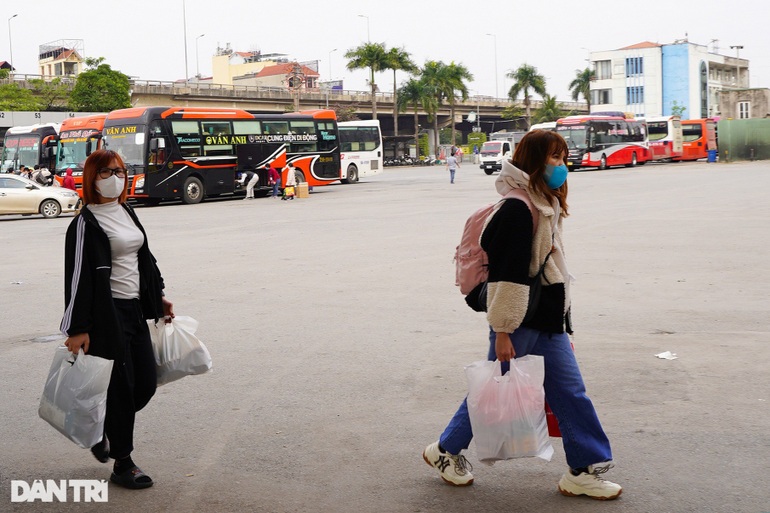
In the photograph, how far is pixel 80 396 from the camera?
4.23m

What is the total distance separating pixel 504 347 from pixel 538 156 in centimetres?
86

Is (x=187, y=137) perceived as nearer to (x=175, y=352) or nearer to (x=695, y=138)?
(x=175, y=352)

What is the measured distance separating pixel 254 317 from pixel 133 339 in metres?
4.67

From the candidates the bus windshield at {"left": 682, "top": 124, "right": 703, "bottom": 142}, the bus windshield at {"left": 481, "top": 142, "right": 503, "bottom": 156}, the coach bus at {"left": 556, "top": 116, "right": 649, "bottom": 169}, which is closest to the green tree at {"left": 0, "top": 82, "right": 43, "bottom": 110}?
the bus windshield at {"left": 481, "top": 142, "right": 503, "bottom": 156}

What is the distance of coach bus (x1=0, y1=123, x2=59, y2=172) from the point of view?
38.2m

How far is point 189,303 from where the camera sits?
10086 mm

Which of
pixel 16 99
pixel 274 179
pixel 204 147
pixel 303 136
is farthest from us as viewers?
pixel 16 99

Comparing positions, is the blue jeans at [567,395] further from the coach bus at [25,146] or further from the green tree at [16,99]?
the green tree at [16,99]

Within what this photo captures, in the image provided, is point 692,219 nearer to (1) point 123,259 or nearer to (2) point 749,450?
(2) point 749,450

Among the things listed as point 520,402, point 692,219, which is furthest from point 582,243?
point 520,402

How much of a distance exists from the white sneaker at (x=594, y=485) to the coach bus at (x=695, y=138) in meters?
60.9

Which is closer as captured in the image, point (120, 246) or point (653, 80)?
point (120, 246)

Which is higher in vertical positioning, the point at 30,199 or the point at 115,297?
the point at 30,199

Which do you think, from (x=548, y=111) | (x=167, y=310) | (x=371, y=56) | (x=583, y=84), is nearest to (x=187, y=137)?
(x=167, y=310)
